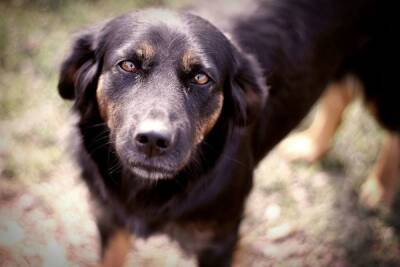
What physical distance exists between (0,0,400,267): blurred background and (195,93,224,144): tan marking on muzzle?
1.09m

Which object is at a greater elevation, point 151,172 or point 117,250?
point 151,172

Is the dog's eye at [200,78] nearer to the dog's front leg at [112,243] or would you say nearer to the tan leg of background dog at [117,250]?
the dog's front leg at [112,243]

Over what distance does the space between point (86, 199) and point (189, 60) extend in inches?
58.7

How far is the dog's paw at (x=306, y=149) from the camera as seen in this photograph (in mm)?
4348

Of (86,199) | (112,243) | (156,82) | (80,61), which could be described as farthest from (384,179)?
(80,61)

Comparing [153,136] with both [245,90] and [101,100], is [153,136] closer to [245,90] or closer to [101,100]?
[101,100]

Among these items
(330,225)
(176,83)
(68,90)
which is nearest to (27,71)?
(68,90)

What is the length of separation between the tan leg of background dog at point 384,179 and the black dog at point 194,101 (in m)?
0.98

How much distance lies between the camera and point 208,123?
8.48ft

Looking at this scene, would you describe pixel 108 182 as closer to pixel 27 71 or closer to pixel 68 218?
pixel 68 218

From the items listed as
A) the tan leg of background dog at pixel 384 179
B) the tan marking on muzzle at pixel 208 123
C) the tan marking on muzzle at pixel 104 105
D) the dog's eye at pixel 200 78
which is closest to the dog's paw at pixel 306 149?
the tan leg of background dog at pixel 384 179

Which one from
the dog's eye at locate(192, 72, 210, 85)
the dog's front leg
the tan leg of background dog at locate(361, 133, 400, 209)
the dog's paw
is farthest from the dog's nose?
the tan leg of background dog at locate(361, 133, 400, 209)

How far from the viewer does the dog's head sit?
2324mm

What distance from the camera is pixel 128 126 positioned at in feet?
7.66
